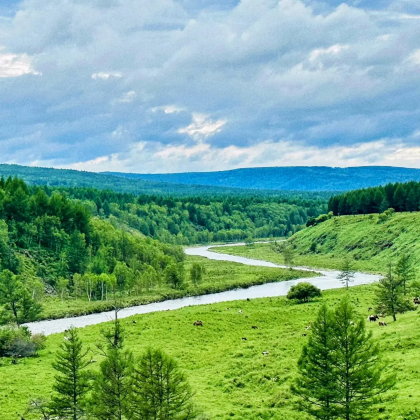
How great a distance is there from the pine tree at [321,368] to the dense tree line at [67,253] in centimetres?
7750

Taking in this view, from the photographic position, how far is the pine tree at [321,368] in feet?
97.2

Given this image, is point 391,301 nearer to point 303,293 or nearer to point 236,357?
point 236,357

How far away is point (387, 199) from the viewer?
180500mm

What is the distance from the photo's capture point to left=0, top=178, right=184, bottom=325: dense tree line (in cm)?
10794

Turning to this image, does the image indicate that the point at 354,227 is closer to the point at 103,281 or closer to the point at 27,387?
the point at 103,281

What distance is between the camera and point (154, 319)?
3091 inches

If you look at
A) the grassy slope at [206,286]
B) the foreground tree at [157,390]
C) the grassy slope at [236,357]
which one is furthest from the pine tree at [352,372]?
the grassy slope at [206,286]

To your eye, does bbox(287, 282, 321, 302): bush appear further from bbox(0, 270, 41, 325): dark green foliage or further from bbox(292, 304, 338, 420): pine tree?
bbox(292, 304, 338, 420): pine tree

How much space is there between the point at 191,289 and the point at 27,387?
68.5m

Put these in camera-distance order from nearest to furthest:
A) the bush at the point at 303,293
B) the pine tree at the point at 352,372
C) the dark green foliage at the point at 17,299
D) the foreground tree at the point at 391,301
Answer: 1. the pine tree at the point at 352,372
2. the foreground tree at the point at 391,301
3. the dark green foliage at the point at 17,299
4. the bush at the point at 303,293

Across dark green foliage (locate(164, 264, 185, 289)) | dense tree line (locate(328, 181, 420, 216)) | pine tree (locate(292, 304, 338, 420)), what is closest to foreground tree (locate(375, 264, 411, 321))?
pine tree (locate(292, 304, 338, 420))

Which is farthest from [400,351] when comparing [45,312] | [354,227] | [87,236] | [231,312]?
[354,227]

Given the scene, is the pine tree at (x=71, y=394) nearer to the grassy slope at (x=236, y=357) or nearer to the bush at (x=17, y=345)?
the grassy slope at (x=236, y=357)

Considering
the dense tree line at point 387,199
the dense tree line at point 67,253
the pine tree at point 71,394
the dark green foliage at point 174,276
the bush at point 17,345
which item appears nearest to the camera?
the pine tree at point 71,394
